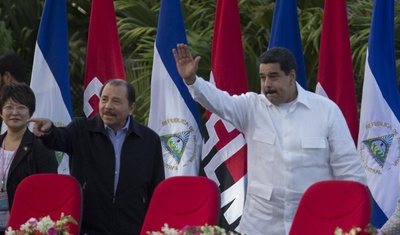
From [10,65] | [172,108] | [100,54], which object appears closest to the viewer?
[10,65]

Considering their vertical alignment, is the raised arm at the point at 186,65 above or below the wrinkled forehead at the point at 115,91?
above

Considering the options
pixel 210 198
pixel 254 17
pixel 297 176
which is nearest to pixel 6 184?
pixel 210 198

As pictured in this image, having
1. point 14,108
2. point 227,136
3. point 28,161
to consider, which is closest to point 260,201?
point 28,161

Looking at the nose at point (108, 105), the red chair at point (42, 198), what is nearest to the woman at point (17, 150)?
the red chair at point (42, 198)

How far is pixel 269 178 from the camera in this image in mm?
5504

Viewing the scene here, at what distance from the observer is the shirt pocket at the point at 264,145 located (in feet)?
18.1

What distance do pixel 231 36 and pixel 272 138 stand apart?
2236 millimetres

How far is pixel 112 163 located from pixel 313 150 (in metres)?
1.08

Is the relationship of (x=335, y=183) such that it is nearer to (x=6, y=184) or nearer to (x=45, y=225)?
(x=45, y=225)

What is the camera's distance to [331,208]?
511 centimetres

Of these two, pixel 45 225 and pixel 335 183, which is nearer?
pixel 45 225

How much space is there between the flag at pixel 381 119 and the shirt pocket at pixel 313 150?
5.75 ft

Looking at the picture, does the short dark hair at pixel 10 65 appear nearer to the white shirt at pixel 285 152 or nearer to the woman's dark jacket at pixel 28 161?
the woman's dark jacket at pixel 28 161

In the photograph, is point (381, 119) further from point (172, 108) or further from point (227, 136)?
point (172, 108)
